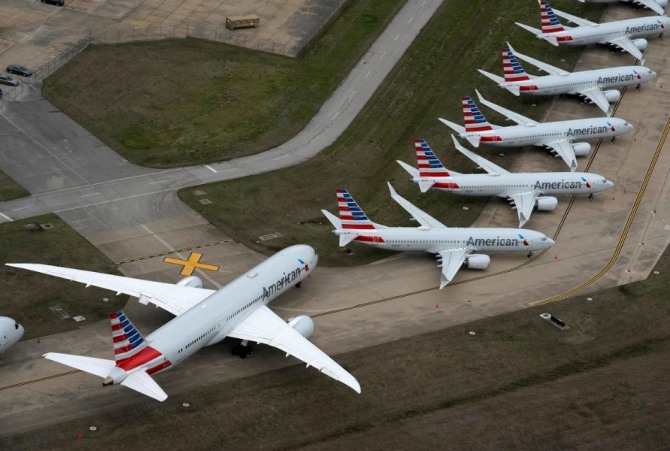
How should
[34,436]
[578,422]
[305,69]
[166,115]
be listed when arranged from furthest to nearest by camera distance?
[305,69] < [166,115] < [578,422] < [34,436]

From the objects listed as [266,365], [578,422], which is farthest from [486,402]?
[266,365]

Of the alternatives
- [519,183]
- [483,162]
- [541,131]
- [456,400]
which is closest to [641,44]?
[541,131]

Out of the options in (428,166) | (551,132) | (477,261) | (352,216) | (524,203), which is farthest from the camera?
(551,132)

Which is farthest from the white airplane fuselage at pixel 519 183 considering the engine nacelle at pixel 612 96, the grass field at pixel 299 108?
the engine nacelle at pixel 612 96

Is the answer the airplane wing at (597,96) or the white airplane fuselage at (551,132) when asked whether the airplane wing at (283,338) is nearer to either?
the white airplane fuselage at (551,132)

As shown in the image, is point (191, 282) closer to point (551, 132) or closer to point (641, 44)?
point (551, 132)

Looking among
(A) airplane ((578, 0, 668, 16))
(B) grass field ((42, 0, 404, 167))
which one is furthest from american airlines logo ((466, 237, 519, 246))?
(A) airplane ((578, 0, 668, 16))

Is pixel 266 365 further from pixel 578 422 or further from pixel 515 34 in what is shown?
pixel 515 34
